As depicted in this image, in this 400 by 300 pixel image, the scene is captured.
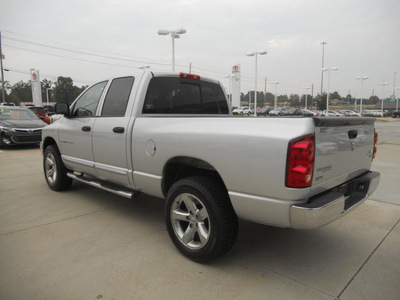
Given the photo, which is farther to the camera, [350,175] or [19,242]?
[19,242]

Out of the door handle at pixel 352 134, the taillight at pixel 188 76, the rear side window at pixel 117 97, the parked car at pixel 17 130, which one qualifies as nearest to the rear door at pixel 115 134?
the rear side window at pixel 117 97

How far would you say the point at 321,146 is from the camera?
2.23 metres

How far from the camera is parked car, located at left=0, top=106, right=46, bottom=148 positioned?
10.2 m

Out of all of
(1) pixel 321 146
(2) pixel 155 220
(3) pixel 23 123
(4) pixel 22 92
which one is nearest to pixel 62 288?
(2) pixel 155 220

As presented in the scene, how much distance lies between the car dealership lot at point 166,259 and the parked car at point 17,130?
22.8 feet

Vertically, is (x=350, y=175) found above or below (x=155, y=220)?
above

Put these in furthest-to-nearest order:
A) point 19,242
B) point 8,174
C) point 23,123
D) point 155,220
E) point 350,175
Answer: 1. point 23,123
2. point 8,174
3. point 155,220
4. point 19,242
5. point 350,175

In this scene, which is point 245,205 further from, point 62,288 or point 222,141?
point 62,288

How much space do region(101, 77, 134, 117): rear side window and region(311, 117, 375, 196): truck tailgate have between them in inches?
92.3

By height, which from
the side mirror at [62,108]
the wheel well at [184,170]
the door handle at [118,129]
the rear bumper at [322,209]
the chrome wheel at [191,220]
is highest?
the side mirror at [62,108]

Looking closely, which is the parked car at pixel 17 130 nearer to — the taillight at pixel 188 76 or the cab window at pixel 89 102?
the cab window at pixel 89 102

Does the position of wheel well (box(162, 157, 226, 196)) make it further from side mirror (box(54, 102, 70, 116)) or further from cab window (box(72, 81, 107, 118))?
side mirror (box(54, 102, 70, 116))

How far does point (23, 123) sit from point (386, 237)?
37.8 feet

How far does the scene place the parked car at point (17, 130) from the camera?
10.2 metres
